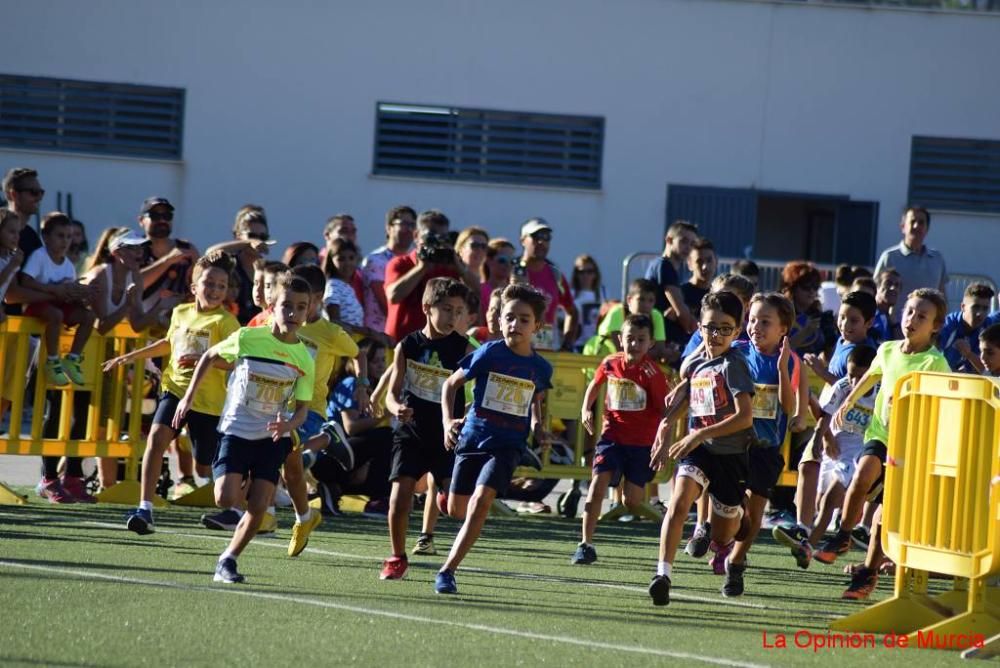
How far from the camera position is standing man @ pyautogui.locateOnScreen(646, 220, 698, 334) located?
13680mm

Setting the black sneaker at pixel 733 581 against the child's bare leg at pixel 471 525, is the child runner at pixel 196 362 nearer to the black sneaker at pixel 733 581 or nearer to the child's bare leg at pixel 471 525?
the child's bare leg at pixel 471 525

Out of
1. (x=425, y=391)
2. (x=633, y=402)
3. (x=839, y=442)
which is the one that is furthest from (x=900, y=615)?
(x=633, y=402)

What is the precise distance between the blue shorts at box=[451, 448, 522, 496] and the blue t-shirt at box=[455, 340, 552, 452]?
1.4 inches

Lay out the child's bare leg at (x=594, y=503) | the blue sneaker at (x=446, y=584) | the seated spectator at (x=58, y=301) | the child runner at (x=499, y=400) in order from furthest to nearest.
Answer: the seated spectator at (x=58, y=301) → the child's bare leg at (x=594, y=503) → the child runner at (x=499, y=400) → the blue sneaker at (x=446, y=584)

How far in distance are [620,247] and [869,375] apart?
53.9 ft

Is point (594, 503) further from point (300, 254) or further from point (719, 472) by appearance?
point (300, 254)

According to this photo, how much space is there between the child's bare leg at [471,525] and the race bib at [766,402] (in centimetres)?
191

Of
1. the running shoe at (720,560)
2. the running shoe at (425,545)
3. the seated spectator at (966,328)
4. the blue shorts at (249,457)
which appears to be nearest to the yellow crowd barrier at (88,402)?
the running shoe at (425,545)

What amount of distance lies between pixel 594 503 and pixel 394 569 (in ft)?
7.13

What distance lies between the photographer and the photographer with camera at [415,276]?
12.2 meters

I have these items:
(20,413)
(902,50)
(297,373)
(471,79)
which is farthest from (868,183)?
(297,373)

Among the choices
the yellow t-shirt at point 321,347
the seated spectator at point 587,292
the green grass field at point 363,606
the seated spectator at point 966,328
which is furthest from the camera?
the seated spectator at point 587,292

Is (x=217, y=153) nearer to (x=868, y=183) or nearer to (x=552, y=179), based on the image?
(x=552, y=179)

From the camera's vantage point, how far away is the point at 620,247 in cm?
2614
